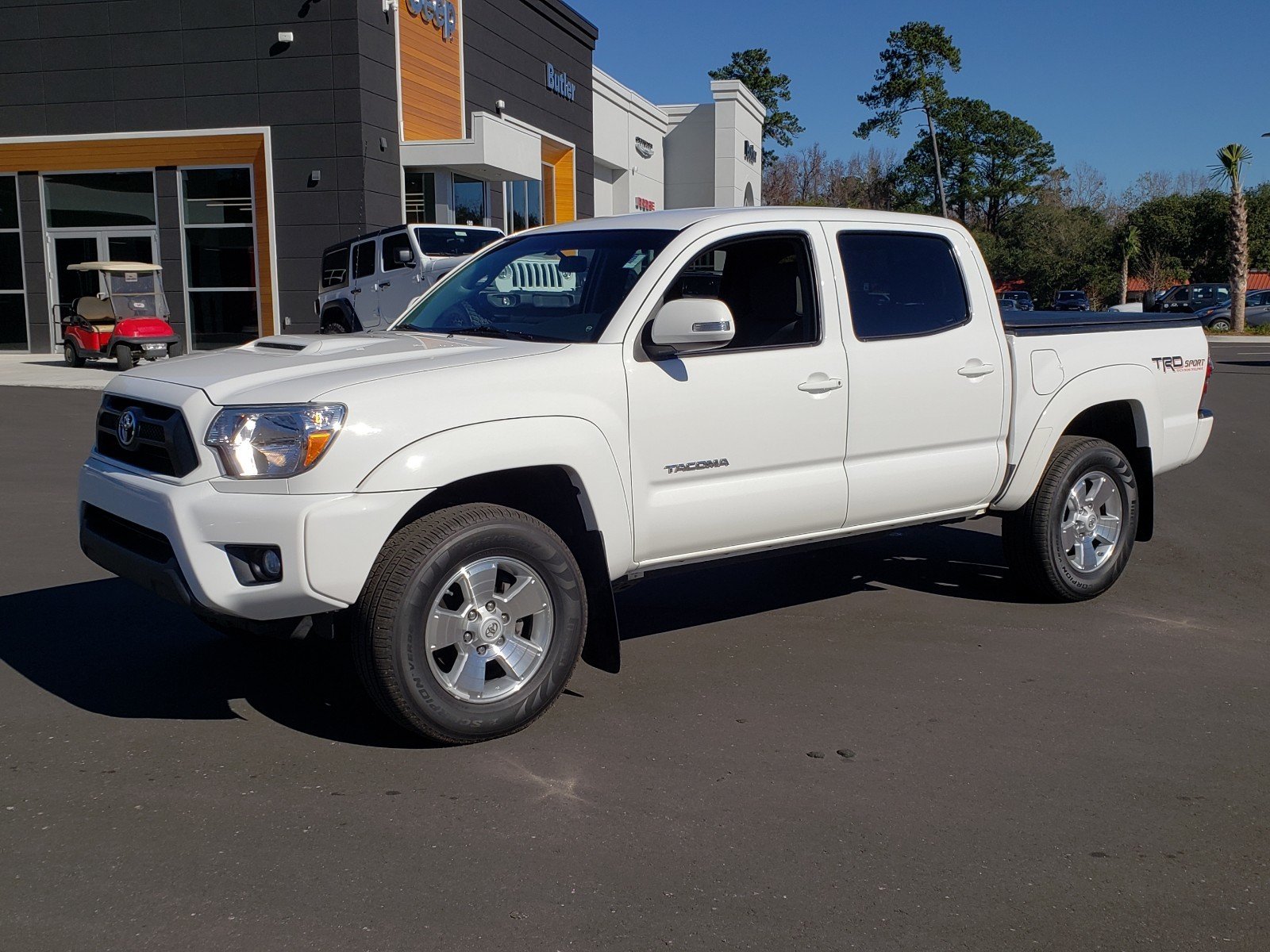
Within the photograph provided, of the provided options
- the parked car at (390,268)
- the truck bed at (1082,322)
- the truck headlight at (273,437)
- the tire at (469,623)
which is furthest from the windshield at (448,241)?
the truck headlight at (273,437)

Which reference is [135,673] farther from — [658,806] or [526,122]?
[526,122]

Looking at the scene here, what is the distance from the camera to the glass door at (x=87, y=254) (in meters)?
26.1

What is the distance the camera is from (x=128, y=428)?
442 cm

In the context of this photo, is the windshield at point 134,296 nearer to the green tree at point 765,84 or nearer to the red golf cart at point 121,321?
the red golf cart at point 121,321

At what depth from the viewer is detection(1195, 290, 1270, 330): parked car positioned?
150 ft

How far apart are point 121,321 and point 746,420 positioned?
64.5ft

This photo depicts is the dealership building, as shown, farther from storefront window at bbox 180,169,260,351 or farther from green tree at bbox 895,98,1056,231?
green tree at bbox 895,98,1056,231

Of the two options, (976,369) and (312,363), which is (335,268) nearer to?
(976,369)

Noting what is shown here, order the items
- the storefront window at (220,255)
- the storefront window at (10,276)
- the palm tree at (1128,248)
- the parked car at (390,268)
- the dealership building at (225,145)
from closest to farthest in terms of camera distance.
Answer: the parked car at (390,268), the dealership building at (225,145), the storefront window at (220,255), the storefront window at (10,276), the palm tree at (1128,248)

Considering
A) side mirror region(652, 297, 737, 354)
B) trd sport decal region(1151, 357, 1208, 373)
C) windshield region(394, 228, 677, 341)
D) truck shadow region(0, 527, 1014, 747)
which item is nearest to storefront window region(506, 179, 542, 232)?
truck shadow region(0, 527, 1014, 747)

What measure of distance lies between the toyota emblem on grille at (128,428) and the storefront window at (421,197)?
2332 centimetres

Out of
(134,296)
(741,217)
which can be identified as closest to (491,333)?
(741,217)

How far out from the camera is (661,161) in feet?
158

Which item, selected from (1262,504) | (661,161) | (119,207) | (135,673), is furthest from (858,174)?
(135,673)
